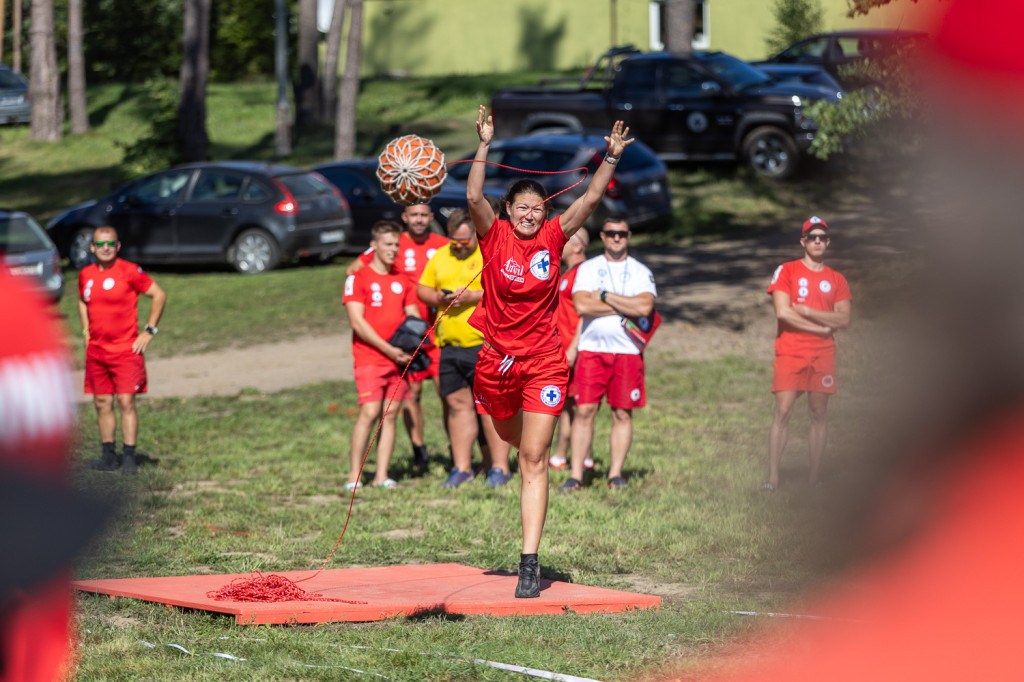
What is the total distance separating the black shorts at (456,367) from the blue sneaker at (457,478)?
56 centimetres

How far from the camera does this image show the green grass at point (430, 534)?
183 inches

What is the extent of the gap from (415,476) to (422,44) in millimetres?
36495

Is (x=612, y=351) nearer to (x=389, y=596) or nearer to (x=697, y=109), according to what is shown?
(x=389, y=596)

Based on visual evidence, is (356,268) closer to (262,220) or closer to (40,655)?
(40,655)

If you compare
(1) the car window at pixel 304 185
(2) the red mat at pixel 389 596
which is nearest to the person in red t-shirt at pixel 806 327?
(2) the red mat at pixel 389 596

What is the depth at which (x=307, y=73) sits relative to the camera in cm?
3512

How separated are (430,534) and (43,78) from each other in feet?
106

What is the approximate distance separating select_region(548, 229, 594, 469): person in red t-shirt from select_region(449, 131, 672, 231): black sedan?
8.30 m

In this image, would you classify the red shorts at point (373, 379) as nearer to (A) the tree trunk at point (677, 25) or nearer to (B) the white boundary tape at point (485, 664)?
(B) the white boundary tape at point (485, 664)

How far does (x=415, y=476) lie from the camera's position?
30.3ft

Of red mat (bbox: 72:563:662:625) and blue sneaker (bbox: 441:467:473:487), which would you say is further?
blue sneaker (bbox: 441:467:473:487)

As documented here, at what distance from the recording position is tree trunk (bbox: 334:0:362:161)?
26453 millimetres

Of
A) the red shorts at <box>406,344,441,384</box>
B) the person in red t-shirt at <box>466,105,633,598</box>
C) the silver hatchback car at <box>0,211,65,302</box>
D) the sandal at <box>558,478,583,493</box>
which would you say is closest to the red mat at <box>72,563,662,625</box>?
the person in red t-shirt at <box>466,105,633,598</box>

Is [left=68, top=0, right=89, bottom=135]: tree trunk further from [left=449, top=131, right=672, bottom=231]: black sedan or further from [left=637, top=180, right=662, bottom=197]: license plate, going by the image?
[left=637, top=180, right=662, bottom=197]: license plate
